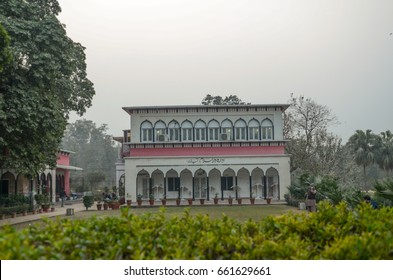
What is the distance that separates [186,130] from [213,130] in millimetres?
2113

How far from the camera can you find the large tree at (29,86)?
713 inches

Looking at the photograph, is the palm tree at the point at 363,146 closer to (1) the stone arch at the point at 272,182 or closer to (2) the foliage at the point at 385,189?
(1) the stone arch at the point at 272,182

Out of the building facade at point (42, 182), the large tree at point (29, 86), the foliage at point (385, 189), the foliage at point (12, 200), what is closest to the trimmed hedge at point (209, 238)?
the foliage at point (385, 189)

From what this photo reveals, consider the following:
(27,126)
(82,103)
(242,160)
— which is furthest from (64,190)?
(27,126)

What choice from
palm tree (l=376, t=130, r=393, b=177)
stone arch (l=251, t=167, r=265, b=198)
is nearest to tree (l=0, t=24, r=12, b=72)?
stone arch (l=251, t=167, r=265, b=198)

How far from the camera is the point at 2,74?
18.4 metres

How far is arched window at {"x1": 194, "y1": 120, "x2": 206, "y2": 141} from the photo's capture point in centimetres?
3262

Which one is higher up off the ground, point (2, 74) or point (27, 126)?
point (2, 74)

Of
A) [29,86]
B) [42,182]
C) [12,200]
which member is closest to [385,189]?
[29,86]

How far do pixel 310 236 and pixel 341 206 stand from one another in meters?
0.82

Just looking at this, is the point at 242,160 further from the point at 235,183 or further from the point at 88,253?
the point at 88,253

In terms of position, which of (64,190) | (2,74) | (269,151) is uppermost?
(2,74)

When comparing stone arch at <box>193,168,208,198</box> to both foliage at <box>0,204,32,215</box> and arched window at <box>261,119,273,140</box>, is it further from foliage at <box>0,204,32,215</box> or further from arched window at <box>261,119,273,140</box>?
foliage at <box>0,204,32,215</box>

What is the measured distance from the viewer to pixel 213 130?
107ft
